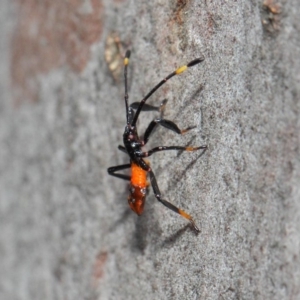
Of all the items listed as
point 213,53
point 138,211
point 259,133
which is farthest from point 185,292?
point 213,53

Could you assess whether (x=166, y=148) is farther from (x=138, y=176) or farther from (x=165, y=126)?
(x=138, y=176)

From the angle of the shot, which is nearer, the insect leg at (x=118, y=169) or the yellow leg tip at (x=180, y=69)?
the yellow leg tip at (x=180, y=69)

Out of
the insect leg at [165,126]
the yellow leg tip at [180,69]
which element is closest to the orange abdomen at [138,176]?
the insect leg at [165,126]

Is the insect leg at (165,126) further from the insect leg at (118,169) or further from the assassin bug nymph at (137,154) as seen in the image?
the insect leg at (118,169)

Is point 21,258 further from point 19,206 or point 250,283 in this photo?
point 250,283

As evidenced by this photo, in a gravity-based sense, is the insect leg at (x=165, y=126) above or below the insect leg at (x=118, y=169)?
above

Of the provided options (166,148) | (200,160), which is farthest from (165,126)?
(200,160)

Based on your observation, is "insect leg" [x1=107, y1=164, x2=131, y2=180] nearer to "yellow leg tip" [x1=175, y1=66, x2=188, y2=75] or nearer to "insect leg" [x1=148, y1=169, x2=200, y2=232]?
"insect leg" [x1=148, y1=169, x2=200, y2=232]

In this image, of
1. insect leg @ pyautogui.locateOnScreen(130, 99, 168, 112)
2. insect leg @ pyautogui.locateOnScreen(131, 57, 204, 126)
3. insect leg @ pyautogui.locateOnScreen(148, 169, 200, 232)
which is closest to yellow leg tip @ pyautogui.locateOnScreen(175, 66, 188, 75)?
insect leg @ pyautogui.locateOnScreen(131, 57, 204, 126)
